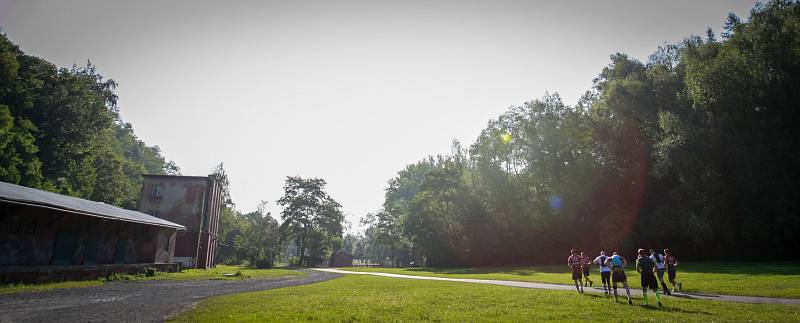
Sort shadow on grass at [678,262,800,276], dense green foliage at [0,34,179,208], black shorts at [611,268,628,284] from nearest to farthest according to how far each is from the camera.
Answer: black shorts at [611,268,628,284] → shadow on grass at [678,262,800,276] → dense green foliage at [0,34,179,208]

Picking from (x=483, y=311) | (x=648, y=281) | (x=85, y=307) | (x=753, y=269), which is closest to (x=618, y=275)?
(x=648, y=281)

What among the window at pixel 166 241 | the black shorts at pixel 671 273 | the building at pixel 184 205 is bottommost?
the black shorts at pixel 671 273

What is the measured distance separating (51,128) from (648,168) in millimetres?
78465

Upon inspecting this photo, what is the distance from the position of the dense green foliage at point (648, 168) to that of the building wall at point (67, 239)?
42.6 meters

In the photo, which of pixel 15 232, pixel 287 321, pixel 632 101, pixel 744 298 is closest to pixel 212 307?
pixel 287 321

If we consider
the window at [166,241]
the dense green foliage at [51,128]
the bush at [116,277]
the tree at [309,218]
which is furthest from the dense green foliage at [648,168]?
the dense green foliage at [51,128]

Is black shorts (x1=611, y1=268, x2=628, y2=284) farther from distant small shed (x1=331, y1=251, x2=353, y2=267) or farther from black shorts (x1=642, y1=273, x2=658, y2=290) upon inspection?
distant small shed (x1=331, y1=251, x2=353, y2=267)

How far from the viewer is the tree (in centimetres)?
8488

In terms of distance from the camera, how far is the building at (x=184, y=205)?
5131 cm

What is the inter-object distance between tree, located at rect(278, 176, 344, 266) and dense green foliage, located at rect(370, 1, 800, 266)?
79.2 ft

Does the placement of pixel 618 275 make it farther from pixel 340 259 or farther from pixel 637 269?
pixel 340 259

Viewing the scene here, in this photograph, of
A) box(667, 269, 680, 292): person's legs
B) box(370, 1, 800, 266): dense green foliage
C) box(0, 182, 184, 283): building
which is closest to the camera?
box(667, 269, 680, 292): person's legs

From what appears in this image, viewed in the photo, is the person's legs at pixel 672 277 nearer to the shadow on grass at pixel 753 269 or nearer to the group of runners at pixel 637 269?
the group of runners at pixel 637 269

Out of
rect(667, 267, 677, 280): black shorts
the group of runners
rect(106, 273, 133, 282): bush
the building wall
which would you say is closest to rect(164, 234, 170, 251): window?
the building wall
